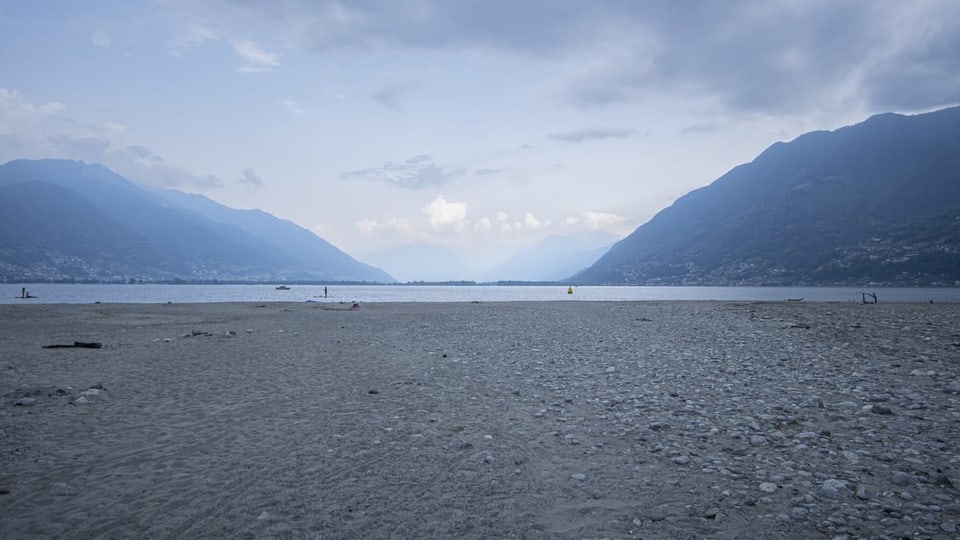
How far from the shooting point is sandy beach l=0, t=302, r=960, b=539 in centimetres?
595

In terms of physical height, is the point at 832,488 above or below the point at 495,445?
above

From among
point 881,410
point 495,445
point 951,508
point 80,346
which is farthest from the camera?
point 80,346

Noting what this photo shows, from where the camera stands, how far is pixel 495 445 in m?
8.89

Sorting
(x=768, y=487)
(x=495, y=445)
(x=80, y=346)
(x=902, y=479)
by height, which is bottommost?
(x=495, y=445)

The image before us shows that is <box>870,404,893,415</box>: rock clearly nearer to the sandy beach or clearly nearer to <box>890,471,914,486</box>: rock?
the sandy beach

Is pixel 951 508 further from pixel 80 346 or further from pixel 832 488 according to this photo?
pixel 80 346

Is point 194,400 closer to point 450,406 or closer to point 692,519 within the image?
point 450,406

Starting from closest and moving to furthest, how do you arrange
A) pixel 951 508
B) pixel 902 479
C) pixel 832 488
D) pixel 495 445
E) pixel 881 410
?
1. pixel 951 508
2. pixel 832 488
3. pixel 902 479
4. pixel 495 445
5. pixel 881 410

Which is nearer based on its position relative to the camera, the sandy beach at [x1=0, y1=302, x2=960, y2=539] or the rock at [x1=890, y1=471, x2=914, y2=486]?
the sandy beach at [x1=0, y1=302, x2=960, y2=539]

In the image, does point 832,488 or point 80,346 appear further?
point 80,346

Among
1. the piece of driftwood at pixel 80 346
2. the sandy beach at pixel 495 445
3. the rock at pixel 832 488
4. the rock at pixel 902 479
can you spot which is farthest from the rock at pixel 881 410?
the piece of driftwood at pixel 80 346

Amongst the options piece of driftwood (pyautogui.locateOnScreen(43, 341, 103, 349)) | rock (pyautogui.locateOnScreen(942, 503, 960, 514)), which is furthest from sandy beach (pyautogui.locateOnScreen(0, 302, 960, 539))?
piece of driftwood (pyautogui.locateOnScreen(43, 341, 103, 349))

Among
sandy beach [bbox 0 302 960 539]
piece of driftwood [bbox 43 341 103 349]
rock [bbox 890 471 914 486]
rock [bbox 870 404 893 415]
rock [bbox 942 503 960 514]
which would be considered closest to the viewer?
rock [bbox 942 503 960 514]

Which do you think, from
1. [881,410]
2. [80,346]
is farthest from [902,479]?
[80,346]
